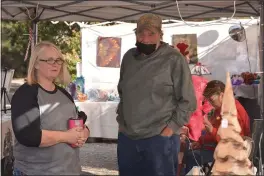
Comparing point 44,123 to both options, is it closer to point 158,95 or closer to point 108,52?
point 158,95

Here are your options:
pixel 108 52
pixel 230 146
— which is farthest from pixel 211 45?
pixel 230 146

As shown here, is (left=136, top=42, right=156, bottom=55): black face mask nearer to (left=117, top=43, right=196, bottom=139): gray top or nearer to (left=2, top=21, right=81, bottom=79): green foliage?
(left=117, top=43, right=196, bottom=139): gray top

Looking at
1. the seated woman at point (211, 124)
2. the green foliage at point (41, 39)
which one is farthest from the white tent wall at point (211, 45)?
the seated woman at point (211, 124)

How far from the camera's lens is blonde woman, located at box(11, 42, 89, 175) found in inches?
A: 82.1

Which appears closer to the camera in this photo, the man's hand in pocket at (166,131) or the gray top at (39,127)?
the gray top at (39,127)

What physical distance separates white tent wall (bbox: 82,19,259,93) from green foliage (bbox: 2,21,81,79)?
80 cm

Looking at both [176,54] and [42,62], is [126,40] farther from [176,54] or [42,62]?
[42,62]

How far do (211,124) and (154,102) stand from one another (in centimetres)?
94

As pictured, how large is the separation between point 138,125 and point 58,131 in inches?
25.5

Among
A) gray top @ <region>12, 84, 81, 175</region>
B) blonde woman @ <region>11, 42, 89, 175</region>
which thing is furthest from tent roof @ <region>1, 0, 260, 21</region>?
gray top @ <region>12, 84, 81, 175</region>

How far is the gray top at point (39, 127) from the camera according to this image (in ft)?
6.82

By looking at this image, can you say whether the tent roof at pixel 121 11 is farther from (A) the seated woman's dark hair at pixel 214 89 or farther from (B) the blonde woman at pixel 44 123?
(B) the blonde woman at pixel 44 123

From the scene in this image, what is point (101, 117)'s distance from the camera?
6.75m

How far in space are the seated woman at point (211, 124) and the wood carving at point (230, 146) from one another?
105 centimetres
